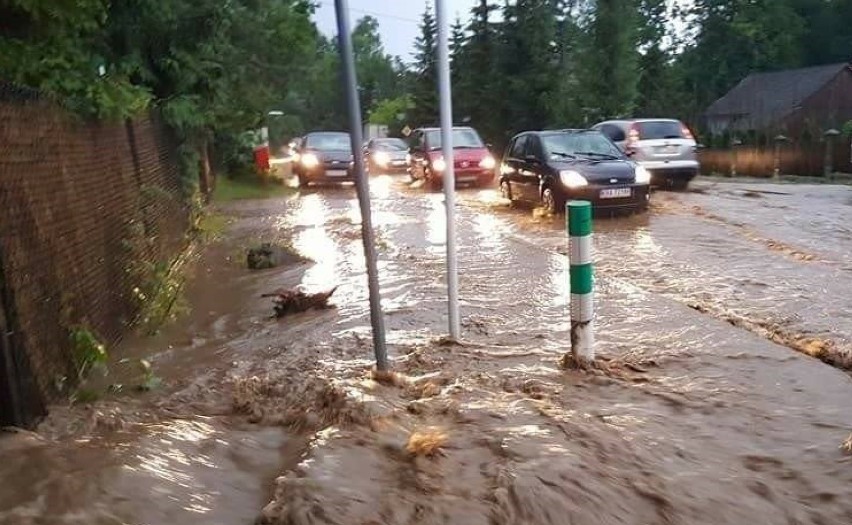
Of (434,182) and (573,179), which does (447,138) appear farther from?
(434,182)

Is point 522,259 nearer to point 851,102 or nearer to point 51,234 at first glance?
point 51,234

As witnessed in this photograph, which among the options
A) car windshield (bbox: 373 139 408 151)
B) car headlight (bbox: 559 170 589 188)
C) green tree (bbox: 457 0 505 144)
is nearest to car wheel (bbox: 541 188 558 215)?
car headlight (bbox: 559 170 589 188)

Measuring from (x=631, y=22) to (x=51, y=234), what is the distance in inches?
1450

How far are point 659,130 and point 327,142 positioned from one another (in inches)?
463

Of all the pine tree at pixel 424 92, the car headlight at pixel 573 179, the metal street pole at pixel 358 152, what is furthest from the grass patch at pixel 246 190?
the pine tree at pixel 424 92

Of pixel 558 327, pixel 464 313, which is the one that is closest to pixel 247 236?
pixel 464 313

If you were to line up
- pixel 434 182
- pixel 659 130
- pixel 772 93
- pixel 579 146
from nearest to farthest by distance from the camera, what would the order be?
pixel 579 146, pixel 659 130, pixel 434 182, pixel 772 93

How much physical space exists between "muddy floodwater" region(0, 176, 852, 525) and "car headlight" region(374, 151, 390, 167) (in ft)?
90.9

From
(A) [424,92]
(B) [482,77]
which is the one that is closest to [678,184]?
(B) [482,77]

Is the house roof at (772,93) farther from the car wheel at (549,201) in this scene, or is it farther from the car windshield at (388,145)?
the car wheel at (549,201)

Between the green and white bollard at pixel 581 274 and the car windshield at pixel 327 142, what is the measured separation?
22.4 metres

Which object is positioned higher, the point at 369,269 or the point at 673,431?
the point at 369,269

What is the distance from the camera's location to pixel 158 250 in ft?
31.0

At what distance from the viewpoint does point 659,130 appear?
20031mm
